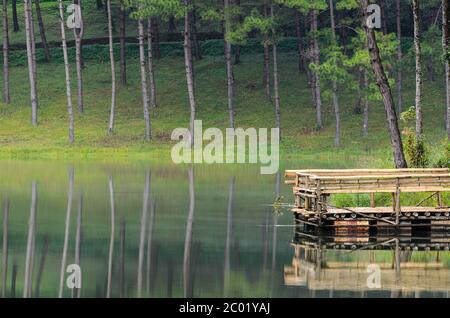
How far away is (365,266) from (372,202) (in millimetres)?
7266

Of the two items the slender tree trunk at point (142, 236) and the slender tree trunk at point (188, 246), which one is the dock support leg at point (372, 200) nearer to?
the slender tree trunk at point (188, 246)

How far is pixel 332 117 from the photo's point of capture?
2749 inches

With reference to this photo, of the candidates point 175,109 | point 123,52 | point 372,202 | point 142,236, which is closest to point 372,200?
point 372,202

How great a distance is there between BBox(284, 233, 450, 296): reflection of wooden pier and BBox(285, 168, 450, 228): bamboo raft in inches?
40.0

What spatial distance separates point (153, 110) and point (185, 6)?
10052mm

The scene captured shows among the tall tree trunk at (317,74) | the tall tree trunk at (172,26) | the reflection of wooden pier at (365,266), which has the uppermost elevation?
the tall tree trunk at (172,26)

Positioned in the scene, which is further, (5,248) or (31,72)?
(31,72)

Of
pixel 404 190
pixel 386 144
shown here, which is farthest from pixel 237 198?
pixel 386 144

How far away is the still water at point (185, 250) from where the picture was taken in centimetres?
2178

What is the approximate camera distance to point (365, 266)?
2464 cm

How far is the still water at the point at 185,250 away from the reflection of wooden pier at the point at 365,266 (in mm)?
26

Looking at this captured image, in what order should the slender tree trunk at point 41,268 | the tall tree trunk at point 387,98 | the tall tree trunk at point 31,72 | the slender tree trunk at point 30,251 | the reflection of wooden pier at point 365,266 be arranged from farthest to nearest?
the tall tree trunk at point 31,72, the tall tree trunk at point 387,98, the reflection of wooden pier at point 365,266, the slender tree trunk at point 30,251, the slender tree trunk at point 41,268

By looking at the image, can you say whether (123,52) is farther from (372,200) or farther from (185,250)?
(185,250)

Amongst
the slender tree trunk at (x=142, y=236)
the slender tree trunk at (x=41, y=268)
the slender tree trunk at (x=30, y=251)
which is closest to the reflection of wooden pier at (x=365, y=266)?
the slender tree trunk at (x=142, y=236)
